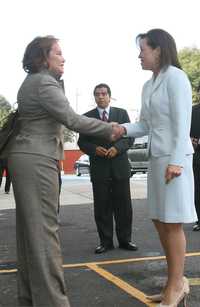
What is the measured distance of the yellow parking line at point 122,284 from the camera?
4.36 metres

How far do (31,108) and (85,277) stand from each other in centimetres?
205

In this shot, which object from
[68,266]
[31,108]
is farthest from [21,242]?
[68,266]

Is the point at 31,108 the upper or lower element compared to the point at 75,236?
upper

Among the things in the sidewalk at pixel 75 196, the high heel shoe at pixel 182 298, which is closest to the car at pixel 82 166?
the sidewalk at pixel 75 196

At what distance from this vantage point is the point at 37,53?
3.70m

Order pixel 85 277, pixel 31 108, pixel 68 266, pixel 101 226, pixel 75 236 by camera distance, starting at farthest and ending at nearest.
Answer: pixel 75 236 < pixel 101 226 < pixel 68 266 < pixel 85 277 < pixel 31 108

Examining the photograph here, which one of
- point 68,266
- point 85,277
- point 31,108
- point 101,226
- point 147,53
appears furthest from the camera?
point 101,226

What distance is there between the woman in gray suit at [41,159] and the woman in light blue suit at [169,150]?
519mm

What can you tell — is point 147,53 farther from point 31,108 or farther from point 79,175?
point 79,175

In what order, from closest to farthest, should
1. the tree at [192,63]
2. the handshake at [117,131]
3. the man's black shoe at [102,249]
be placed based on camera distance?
1. the handshake at [117,131]
2. the man's black shoe at [102,249]
3. the tree at [192,63]

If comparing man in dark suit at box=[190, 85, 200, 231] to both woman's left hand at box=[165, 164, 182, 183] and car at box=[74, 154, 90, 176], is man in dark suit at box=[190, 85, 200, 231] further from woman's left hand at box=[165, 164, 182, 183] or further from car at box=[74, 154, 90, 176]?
car at box=[74, 154, 90, 176]

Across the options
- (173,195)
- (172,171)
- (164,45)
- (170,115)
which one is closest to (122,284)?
(173,195)

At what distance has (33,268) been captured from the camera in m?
3.69

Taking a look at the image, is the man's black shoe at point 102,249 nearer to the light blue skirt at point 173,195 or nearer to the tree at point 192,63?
the light blue skirt at point 173,195
